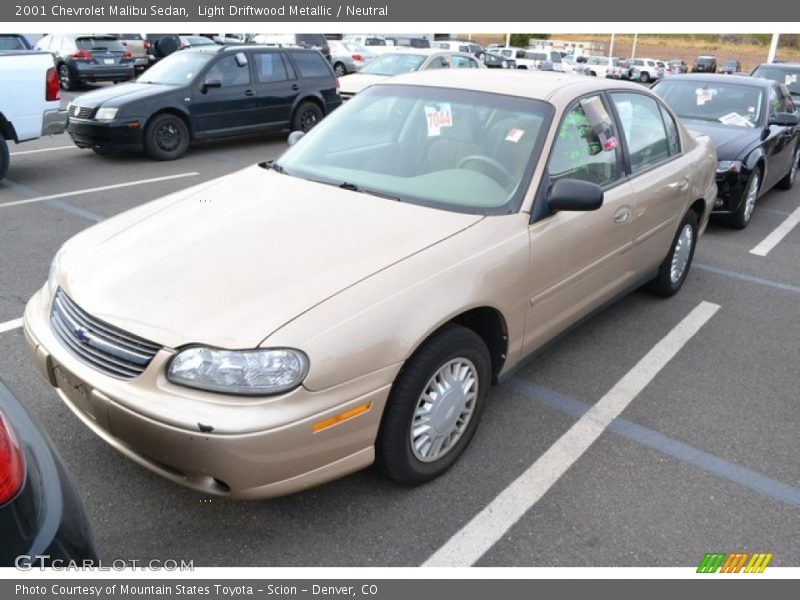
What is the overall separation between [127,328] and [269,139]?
10147mm

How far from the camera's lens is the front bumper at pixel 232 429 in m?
2.20

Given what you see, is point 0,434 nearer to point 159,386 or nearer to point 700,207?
point 159,386

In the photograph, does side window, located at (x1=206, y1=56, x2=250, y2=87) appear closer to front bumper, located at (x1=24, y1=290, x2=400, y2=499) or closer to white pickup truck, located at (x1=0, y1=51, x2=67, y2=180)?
white pickup truck, located at (x1=0, y1=51, x2=67, y2=180)

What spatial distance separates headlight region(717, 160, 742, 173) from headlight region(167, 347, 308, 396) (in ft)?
19.5

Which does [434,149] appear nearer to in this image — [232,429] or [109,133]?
[232,429]

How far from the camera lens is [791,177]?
9.22 meters

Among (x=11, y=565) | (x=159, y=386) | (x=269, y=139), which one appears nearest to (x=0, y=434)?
(x=11, y=565)

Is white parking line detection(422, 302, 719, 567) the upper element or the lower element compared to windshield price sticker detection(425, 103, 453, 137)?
lower

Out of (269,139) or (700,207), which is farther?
(269,139)

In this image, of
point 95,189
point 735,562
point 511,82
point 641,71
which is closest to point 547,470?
point 735,562

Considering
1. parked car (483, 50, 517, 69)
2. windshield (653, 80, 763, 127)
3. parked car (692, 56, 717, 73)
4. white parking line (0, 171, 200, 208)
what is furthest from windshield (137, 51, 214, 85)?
parked car (692, 56, 717, 73)

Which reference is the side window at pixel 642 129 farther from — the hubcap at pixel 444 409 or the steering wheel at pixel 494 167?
the hubcap at pixel 444 409

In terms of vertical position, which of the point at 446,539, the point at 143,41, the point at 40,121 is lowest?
the point at 446,539

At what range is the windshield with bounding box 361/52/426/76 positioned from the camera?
42.0ft
